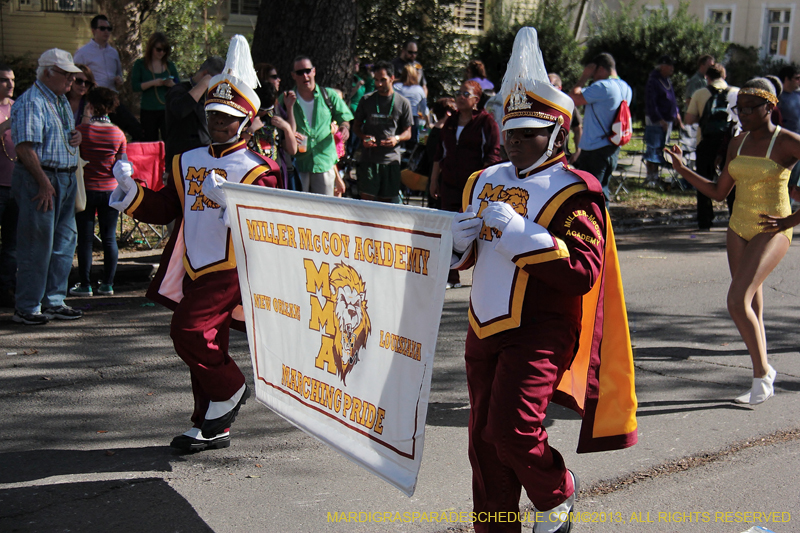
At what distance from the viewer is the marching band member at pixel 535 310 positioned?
10.3 feet

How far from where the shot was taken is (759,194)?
217 inches

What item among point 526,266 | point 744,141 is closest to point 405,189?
point 744,141

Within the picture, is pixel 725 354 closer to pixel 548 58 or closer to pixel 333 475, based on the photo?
pixel 333 475

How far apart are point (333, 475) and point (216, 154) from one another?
6.08ft

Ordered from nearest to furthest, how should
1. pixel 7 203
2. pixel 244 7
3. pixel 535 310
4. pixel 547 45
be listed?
pixel 535 310
pixel 7 203
pixel 547 45
pixel 244 7

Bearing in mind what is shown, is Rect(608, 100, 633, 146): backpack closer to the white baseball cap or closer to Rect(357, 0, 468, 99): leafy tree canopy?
the white baseball cap

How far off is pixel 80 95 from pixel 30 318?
2.23 m

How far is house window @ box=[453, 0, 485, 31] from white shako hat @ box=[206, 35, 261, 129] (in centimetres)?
2094

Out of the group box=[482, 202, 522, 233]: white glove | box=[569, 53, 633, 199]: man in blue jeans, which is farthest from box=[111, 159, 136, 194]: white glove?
box=[569, 53, 633, 199]: man in blue jeans

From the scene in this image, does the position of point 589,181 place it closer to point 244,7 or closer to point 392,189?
point 392,189

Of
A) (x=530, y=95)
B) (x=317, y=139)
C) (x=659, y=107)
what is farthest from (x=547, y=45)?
(x=530, y=95)

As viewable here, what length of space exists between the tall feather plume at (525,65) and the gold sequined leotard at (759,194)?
268 centimetres

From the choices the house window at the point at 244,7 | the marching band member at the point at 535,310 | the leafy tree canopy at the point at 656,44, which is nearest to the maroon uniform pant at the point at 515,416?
the marching band member at the point at 535,310

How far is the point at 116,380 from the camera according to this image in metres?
5.79
